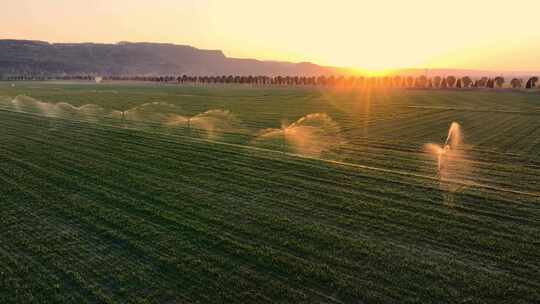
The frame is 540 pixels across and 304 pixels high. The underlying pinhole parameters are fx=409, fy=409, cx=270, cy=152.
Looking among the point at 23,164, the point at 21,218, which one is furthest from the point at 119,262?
the point at 23,164

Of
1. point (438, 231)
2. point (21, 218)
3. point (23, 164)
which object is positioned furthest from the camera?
point (23, 164)

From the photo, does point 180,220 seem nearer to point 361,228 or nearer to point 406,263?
point 361,228

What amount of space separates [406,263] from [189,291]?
4.57m

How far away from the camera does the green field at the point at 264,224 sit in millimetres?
7910

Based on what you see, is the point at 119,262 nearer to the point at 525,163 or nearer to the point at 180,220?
the point at 180,220

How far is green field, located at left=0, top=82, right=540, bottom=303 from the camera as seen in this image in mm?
7910

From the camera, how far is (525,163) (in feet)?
57.3

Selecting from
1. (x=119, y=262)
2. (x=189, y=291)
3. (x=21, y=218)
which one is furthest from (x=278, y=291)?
(x=21, y=218)

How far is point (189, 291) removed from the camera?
25.4 feet

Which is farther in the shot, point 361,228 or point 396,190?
point 396,190

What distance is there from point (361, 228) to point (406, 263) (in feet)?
6.26

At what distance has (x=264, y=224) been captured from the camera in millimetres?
10812

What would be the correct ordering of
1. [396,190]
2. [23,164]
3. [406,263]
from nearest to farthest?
1. [406,263]
2. [396,190]
3. [23,164]

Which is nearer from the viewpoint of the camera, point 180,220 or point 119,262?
point 119,262
